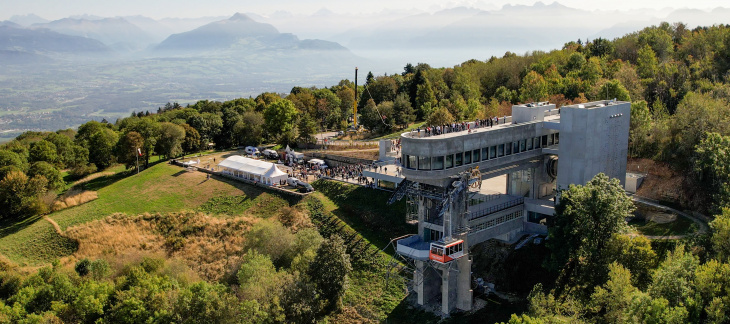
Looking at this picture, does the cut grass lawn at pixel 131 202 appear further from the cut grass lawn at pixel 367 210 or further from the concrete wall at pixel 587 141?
the concrete wall at pixel 587 141

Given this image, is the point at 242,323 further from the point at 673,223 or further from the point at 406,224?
the point at 673,223

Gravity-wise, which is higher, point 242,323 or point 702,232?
point 702,232

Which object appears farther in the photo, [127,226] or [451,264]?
[127,226]

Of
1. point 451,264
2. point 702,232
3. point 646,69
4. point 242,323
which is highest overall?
point 646,69

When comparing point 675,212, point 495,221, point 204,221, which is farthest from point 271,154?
point 675,212

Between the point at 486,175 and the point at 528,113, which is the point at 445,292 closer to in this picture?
the point at 486,175

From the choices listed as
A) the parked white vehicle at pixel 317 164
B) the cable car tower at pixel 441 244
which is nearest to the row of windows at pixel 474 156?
the cable car tower at pixel 441 244

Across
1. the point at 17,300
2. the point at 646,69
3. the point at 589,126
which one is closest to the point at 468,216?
the point at 589,126
